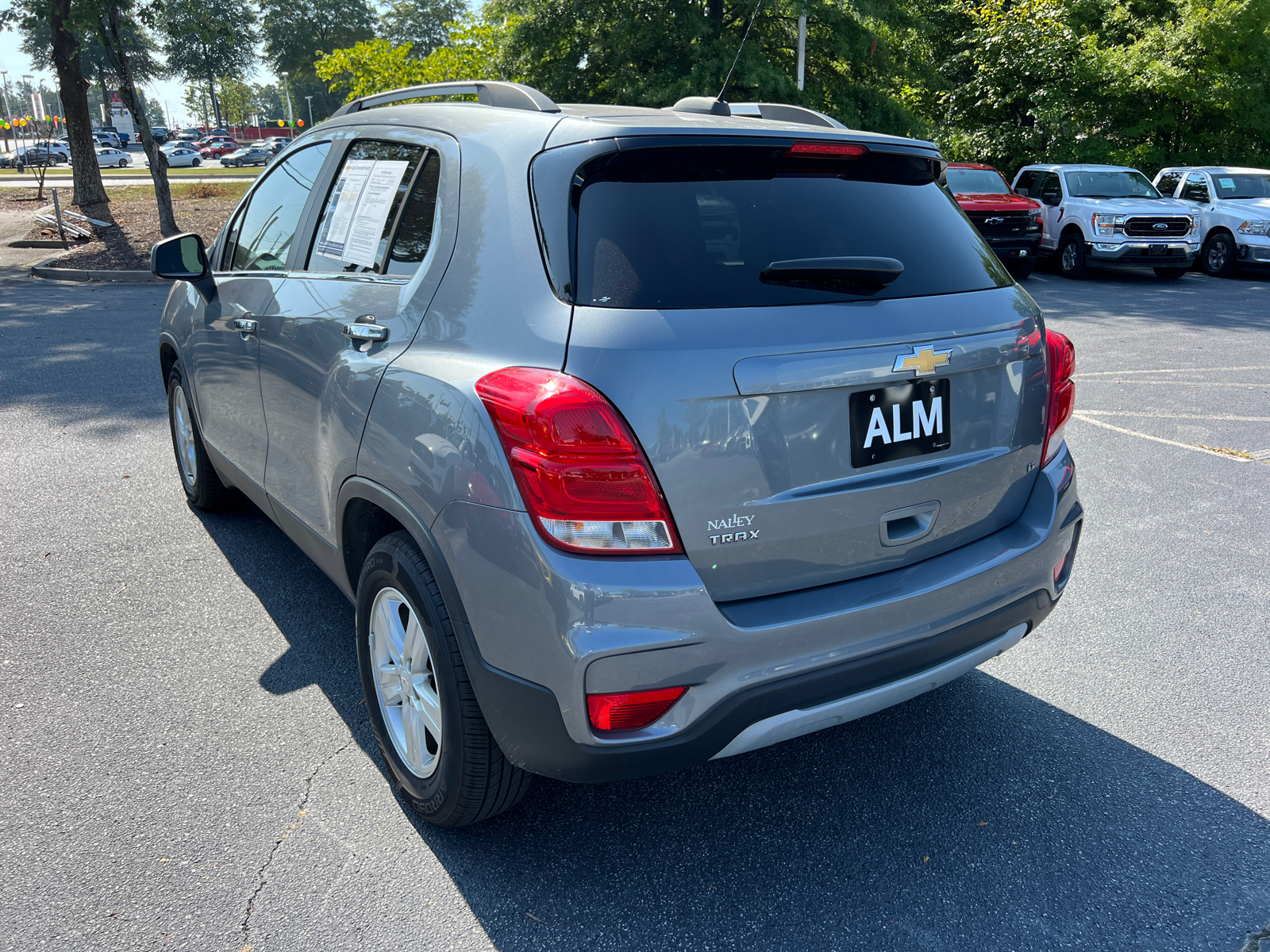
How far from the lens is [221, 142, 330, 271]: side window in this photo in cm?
347

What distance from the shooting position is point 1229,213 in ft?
56.3

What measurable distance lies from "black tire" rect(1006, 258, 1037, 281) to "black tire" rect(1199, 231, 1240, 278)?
3466mm

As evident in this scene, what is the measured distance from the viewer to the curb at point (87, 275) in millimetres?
15266

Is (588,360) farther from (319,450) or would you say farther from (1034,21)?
(1034,21)

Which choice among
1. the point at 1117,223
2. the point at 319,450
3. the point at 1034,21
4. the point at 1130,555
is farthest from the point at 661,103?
the point at 319,450

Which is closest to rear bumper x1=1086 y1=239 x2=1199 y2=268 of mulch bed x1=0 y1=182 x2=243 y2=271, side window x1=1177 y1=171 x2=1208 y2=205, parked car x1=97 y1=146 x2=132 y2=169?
side window x1=1177 y1=171 x2=1208 y2=205

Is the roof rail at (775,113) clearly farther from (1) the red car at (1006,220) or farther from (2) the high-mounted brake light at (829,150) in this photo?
(1) the red car at (1006,220)

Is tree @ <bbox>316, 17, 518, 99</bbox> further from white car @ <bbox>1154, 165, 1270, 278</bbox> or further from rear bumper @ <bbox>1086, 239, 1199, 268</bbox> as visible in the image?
white car @ <bbox>1154, 165, 1270, 278</bbox>

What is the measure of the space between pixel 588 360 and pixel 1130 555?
3.57m

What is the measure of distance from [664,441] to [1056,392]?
4.54 ft

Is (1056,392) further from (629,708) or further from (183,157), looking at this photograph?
(183,157)

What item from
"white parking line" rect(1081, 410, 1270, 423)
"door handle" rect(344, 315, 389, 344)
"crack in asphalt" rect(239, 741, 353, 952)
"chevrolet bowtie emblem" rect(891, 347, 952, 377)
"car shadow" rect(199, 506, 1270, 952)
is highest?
"door handle" rect(344, 315, 389, 344)

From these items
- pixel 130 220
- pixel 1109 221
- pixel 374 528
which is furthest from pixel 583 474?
pixel 130 220

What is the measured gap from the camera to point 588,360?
6.72ft
